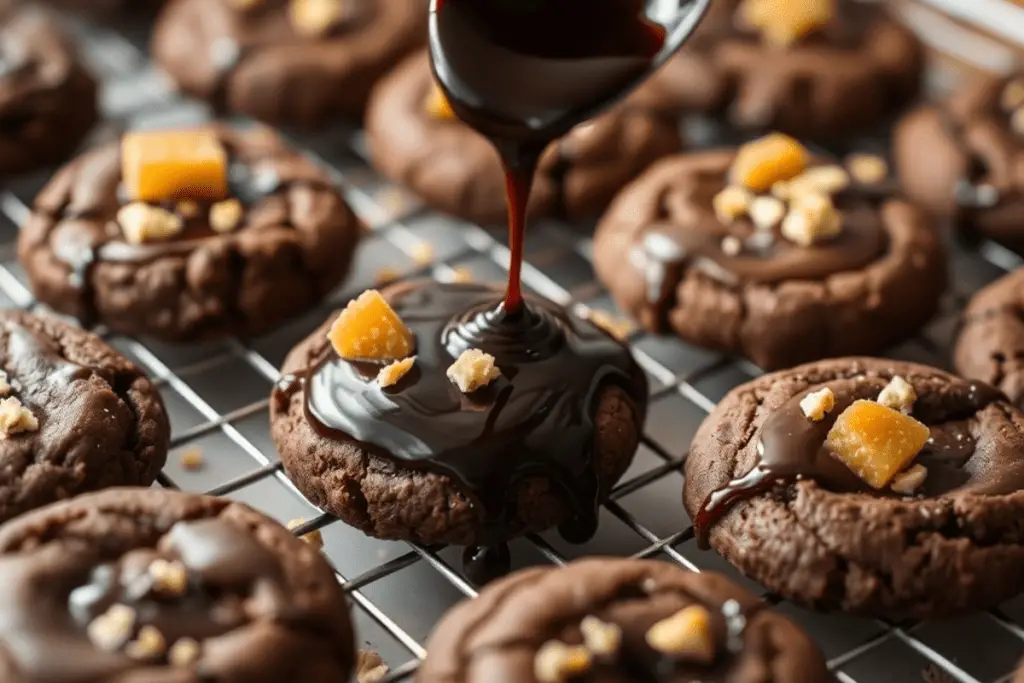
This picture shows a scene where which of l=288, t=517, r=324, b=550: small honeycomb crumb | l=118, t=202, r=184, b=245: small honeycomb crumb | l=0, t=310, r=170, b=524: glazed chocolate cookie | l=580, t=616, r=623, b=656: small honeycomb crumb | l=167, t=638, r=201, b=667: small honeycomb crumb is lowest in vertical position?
l=288, t=517, r=324, b=550: small honeycomb crumb

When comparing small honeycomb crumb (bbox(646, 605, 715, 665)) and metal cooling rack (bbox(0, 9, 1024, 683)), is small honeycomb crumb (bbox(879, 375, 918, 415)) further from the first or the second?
small honeycomb crumb (bbox(646, 605, 715, 665))

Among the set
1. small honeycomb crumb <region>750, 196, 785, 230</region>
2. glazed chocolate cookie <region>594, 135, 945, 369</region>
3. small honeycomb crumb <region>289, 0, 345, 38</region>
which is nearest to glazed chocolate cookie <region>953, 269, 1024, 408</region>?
glazed chocolate cookie <region>594, 135, 945, 369</region>

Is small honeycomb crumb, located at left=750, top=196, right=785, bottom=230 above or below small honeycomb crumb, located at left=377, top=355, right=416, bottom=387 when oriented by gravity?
above

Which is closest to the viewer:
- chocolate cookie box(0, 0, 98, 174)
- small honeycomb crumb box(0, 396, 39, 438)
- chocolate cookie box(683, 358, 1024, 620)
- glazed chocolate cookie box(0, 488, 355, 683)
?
glazed chocolate cookie box(0, 488, 355, 683)

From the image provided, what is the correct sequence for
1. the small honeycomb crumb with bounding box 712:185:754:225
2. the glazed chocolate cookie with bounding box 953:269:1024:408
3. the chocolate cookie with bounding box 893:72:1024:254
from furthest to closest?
the chocolate cookie with bounding box 893:72:1024:254 → the small honeycomb crumb with bounding box 712:185:754:225 → the glazed chocolate cookie with bounding box 953:269:1024:408

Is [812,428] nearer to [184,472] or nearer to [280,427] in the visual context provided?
[280,427]

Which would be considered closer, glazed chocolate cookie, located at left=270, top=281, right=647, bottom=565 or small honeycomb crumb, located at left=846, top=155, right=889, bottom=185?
glazed chocolate cookie, located at left=270, top=281, right=647, bottom=565

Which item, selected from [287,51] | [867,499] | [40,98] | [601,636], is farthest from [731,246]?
[40,98]

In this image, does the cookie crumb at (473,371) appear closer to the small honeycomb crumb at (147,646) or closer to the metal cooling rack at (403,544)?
the metal cooling rack at (403,544)
